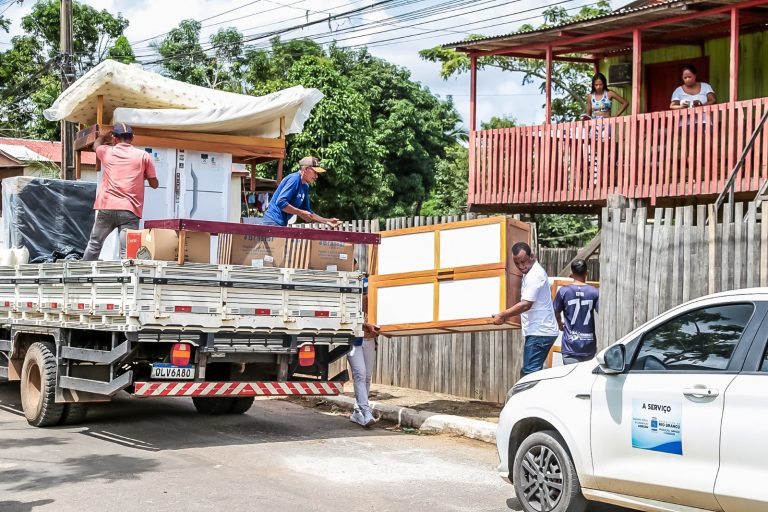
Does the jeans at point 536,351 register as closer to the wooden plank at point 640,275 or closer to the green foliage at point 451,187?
the wooden plank at point 640,275

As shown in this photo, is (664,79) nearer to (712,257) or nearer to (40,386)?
(712,257)

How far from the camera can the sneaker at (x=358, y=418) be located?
10984 millimetres

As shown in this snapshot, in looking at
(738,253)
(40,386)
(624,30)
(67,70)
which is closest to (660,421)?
(738,253)

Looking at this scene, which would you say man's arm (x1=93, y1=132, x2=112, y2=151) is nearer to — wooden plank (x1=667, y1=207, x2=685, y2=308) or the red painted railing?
wooden plank (x1=667, y1=207, x2=685, y2=308)

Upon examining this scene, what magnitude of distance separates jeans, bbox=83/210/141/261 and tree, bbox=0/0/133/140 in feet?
104

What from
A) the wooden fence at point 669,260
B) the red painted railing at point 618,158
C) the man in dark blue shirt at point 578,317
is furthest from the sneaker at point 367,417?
the red painted railing at point 618,158

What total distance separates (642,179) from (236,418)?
7392 millimetres

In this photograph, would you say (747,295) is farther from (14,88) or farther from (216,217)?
(14,88)

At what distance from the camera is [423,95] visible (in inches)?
1640

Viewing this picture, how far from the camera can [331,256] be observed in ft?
33.7

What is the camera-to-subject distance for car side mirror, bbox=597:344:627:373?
634 centimetres

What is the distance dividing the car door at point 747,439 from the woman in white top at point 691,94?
10121 mm

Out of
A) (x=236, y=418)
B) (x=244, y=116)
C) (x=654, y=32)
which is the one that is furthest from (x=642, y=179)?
(x=236, y=418)

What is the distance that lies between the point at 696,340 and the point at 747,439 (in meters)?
0.79
